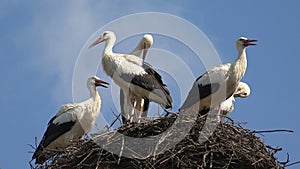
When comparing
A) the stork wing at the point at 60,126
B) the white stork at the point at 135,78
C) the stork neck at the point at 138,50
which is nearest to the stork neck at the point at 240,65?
the white stork at the point at 135,78

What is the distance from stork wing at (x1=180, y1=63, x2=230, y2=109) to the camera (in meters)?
11.2

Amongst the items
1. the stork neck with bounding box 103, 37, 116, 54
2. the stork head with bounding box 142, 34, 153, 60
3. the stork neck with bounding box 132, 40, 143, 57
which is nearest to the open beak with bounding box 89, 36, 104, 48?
the stork neck with bounding box 103, 37, 116, 54

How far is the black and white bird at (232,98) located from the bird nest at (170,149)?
7.80ft

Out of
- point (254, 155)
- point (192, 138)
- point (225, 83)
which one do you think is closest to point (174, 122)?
point (192, 138)

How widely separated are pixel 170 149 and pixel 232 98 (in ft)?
11.4

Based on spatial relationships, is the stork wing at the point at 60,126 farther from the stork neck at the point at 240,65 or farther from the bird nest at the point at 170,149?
the stork neck at the point at 240,65

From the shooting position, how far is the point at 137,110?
11.7 m

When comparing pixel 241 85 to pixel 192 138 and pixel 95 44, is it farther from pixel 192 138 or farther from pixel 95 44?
pixel 192 138

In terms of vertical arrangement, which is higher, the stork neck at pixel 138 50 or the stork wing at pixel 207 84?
the stork neck at pixel 138 50

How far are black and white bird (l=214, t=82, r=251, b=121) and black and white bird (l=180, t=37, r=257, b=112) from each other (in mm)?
349

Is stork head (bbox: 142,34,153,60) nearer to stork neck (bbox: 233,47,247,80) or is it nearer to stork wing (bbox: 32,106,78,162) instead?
stork neck (bbox: 233,47,247,80)

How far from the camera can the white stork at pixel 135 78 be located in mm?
11250

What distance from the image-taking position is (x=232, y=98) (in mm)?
12195

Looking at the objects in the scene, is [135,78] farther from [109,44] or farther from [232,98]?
[232,98]
